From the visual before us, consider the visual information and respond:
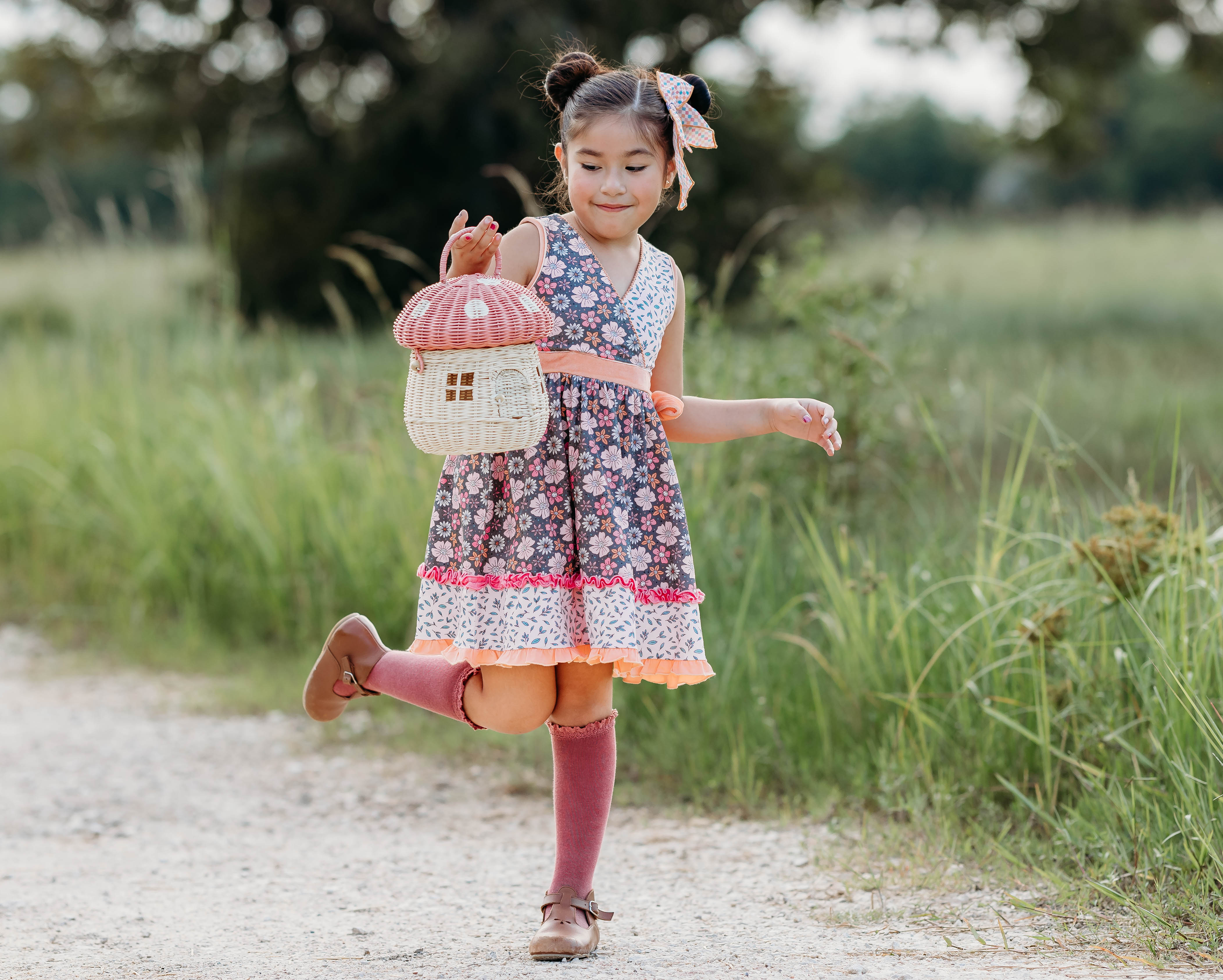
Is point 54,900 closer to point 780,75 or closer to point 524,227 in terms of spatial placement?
point 524,227

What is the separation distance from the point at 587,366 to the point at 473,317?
0.96 feet

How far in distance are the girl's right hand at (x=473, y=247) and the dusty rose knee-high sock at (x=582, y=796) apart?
2.91 ft

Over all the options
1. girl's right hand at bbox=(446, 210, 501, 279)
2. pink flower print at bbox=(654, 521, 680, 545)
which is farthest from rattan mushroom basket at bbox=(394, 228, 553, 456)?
pink flower print at bbox=(654, 521, 680, 545)

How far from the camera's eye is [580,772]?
95.7 inches

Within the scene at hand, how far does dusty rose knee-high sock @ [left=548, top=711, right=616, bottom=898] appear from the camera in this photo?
2432 millimetres

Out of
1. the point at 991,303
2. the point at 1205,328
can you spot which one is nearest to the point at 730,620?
the point at 1205,328

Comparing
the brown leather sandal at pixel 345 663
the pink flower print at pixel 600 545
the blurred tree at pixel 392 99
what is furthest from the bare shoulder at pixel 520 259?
the blurred tree at pixel 392 99

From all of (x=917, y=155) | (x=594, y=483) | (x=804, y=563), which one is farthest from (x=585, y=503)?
(x=917, y=155)

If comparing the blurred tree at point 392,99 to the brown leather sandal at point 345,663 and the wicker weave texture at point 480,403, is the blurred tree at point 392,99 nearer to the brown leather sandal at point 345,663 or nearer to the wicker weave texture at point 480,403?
the brown leather sandal at point 345,663

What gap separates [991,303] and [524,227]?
11.6 m

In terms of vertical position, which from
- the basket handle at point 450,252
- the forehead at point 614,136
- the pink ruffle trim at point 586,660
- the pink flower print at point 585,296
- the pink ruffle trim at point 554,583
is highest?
the forehead at point 614,136

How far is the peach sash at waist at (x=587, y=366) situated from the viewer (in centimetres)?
233

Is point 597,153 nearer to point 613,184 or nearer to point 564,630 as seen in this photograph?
point 613,184

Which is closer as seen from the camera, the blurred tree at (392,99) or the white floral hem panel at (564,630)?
the white floral hem panel at (564,630)
